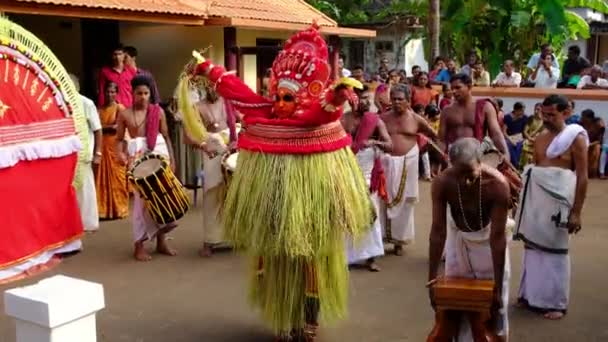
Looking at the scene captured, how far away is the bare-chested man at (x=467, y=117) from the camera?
257 inches

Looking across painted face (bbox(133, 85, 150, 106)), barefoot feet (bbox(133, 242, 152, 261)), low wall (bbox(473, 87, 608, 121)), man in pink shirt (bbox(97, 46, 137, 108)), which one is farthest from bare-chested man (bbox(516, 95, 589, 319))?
low wall (bbox(473, 87, 608, 121))

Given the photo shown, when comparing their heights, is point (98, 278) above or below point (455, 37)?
below

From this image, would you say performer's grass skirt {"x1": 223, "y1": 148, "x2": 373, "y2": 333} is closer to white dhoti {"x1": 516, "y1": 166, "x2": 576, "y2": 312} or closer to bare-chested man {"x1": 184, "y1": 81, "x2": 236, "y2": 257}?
white dhoti {"x1": 516, "y1": 166, "x2": 576, "y2": 312}

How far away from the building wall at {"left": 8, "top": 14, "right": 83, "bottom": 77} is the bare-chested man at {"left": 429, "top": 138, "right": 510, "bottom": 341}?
7680 mm

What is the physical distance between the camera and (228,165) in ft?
20.5

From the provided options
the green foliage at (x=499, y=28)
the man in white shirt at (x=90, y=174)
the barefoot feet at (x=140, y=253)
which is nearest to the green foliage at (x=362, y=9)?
the green foliage at (x=499, y=28)

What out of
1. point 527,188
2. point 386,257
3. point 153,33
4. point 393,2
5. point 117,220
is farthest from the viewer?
point 393,2

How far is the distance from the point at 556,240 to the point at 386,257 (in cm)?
198

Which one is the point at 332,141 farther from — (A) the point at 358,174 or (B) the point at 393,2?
(B) the point at 393,2

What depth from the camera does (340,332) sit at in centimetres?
504

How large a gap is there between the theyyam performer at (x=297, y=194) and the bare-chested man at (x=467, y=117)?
2112 mm

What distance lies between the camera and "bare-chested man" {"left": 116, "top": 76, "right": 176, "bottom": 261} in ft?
22.5

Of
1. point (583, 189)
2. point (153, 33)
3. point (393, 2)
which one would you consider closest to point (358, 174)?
point (583, 189)

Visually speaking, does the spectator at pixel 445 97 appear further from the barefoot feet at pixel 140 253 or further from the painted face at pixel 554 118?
the painted face at pixel 554 118
